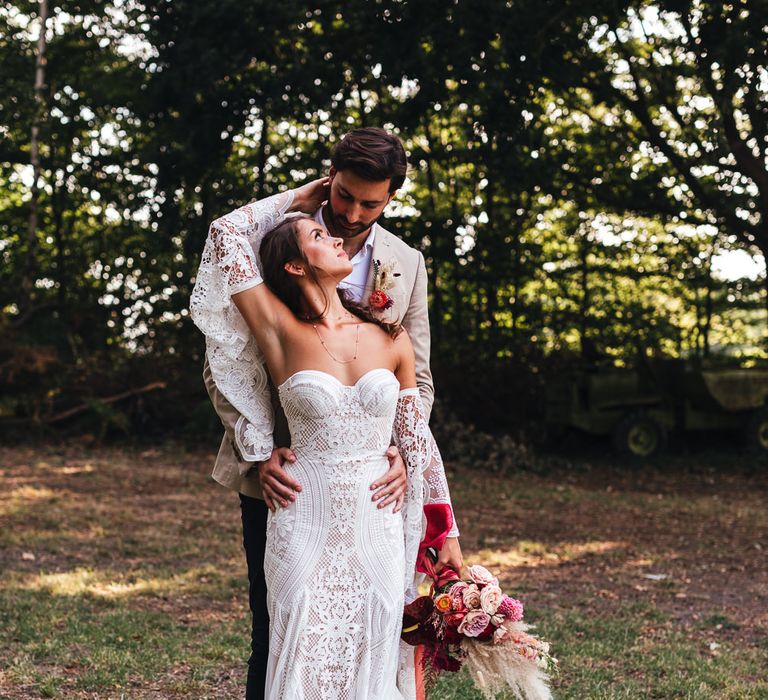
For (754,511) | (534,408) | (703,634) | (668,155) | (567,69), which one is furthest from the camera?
(534,408)

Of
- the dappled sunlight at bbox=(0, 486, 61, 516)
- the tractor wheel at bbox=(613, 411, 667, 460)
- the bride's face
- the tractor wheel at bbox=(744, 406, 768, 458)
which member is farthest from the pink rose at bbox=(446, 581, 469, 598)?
the tractor wheel at bbox=(744, 406, 768, 458)

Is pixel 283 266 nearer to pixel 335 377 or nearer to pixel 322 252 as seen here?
pixel 322 252

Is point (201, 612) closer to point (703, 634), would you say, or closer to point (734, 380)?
point (703, 634)

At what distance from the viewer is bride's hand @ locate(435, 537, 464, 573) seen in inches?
123

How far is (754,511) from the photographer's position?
9.92m

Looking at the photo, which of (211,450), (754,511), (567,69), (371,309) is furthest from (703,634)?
(211,450)

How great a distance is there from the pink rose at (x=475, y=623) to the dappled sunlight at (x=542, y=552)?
4.61 metres

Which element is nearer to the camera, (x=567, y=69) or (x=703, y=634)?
(x=703, y=634)

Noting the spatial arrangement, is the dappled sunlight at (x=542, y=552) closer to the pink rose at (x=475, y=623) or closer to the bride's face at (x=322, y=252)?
the pink rose at (x=475, y=623)

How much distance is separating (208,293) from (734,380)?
1124 centimetres

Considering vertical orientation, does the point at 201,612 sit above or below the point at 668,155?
below

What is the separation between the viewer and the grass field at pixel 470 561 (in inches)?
189

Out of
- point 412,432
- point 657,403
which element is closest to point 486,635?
point 412,432

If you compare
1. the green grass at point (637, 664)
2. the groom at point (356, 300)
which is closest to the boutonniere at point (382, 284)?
the groom at point (356, 300)
